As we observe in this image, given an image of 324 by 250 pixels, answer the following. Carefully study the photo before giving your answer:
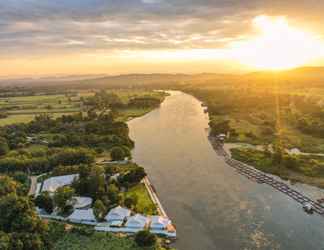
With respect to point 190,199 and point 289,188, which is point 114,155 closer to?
point 190,199

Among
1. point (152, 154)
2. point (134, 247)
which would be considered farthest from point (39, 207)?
point (152, 154)

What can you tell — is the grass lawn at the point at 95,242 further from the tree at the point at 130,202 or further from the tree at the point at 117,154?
the tree at the point at 117,154

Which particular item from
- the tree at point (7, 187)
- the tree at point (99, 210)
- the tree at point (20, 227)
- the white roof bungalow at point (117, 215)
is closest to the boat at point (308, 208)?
the white roof bungalow at point (117, 215)

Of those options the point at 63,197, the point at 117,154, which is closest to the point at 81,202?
the point at 63,197

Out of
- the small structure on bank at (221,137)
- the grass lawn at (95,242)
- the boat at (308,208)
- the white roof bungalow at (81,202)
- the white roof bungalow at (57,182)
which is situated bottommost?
the grass lawn at (95,242)

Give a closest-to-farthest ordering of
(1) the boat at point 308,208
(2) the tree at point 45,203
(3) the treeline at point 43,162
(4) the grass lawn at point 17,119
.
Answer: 1. (2) the tree at point 45,203
2. (1) the boat at point 308,208
3. (3) the treeline at point 43,162
4. (4) the grass lawn at point 17,119

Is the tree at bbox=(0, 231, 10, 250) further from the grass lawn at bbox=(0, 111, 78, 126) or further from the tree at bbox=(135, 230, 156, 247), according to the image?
the grass lawn at bbox=(0, 111, 78, 126)

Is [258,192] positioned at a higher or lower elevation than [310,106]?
lower
